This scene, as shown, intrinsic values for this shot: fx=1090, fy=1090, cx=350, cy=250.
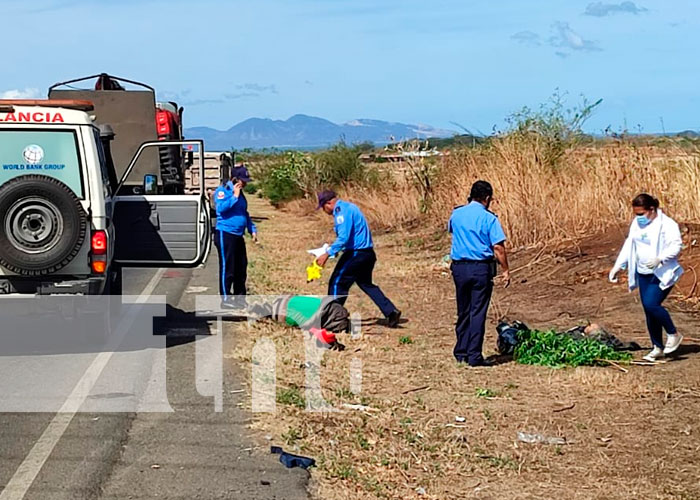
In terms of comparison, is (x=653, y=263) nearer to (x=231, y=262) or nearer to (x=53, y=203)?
(x=231, y=262)

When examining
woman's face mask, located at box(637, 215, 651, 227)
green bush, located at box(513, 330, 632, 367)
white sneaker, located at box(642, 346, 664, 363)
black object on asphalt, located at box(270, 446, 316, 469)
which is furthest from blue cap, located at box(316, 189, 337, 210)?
black object on asphalt, located at box(270, 446, 316, 469)

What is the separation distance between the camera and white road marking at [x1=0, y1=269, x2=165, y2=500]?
650cm

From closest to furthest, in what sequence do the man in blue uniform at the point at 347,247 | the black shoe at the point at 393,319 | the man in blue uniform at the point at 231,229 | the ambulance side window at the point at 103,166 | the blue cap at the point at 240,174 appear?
the ambulance side window at the point at 103,166, the man in blue uniform at the point at 347,247, the black shoe at the point at 393,319, the man in blue uniform at the point at 231,229, the blue cap at the point at 240,174

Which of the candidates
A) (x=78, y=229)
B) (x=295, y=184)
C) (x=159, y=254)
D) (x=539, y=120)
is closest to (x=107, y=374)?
(x=78, y=229)

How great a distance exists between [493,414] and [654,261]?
2.75 m

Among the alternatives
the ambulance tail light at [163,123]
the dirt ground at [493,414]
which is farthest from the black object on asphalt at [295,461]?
the ambulance tail light at [163,123]

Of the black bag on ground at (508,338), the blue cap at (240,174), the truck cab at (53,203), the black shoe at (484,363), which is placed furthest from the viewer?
the blue cap at (240,174)

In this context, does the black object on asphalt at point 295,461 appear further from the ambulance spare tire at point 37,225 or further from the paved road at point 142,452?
the ambulance spare tire at point 37,225

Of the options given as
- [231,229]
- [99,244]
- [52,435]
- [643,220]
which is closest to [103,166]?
[99,244]

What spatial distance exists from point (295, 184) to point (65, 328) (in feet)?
109

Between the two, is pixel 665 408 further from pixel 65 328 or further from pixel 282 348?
pixel 65 328

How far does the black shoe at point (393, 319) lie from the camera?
1304 cm

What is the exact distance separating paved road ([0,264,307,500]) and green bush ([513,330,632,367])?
9.58 ft

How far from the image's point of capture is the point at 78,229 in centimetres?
1048
